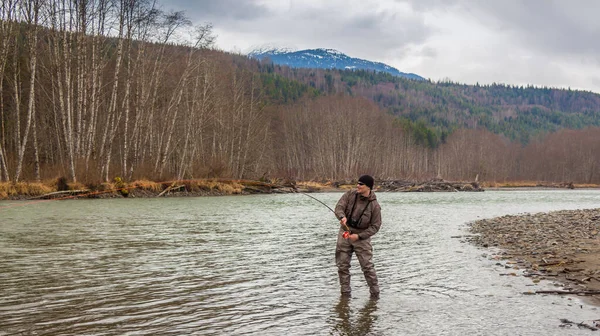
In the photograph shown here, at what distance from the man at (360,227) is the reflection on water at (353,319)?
16.5 inches

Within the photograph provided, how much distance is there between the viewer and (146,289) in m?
8.54

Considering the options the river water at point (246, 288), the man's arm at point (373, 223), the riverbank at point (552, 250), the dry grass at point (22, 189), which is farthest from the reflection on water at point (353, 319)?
the dry grass at point (22, 189)

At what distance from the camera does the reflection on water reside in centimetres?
651

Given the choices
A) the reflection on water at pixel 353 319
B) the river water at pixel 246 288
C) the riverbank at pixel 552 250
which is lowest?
the reflection on water at pixel 353 319

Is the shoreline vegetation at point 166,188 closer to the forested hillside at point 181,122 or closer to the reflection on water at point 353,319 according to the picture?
the forested hillside at point 181,122

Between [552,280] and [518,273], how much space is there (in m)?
0.82

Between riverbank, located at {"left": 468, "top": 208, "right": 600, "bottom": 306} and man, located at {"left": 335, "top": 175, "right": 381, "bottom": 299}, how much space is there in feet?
9.06

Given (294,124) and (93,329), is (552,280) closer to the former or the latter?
(93,329)

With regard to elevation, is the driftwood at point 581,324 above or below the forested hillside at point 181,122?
below

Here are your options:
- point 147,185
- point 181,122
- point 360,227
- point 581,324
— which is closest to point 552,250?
point 581,324

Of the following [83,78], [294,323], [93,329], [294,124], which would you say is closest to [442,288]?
[294,323]

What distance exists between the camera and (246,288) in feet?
29.0

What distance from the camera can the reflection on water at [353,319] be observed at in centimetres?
651

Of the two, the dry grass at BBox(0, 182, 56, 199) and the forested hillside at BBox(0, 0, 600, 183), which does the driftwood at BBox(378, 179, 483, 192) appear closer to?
the forested hillside at BBox(0, 0, 600, 183)
